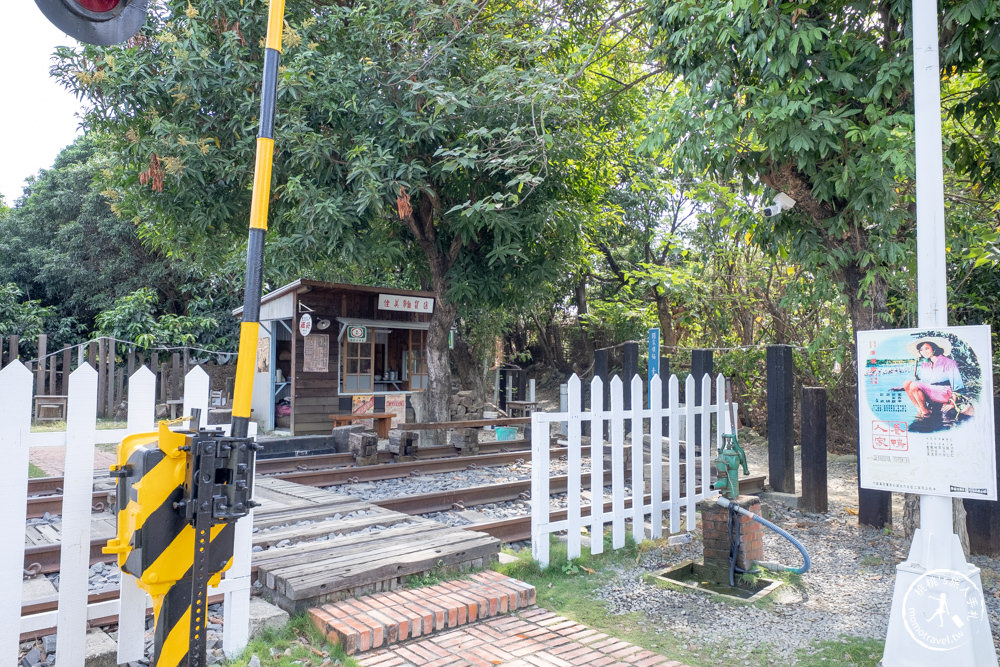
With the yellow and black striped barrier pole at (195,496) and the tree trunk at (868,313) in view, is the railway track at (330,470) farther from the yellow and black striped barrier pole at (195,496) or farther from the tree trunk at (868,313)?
the tree trunk at (868,313)

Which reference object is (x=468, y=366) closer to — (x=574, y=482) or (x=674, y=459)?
(x=674, y=459)

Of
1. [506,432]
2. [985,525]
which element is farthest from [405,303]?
[985,525]

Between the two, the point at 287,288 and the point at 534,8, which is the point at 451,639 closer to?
the point at 534,8

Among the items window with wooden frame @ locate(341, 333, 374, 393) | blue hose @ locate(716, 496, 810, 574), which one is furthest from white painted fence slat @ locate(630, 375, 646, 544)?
window with wooden frame @ locate(341, 333, 374, 393)

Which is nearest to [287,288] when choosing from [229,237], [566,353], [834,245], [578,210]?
[229,237]

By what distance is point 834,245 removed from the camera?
6.60 metres

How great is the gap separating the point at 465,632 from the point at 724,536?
2.46 meters

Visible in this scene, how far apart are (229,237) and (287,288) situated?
1606mm

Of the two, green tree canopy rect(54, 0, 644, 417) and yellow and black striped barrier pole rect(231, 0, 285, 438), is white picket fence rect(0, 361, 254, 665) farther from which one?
green tree canopy rect(54, 0, 644, 417)

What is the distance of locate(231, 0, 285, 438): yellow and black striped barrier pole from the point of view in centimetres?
257

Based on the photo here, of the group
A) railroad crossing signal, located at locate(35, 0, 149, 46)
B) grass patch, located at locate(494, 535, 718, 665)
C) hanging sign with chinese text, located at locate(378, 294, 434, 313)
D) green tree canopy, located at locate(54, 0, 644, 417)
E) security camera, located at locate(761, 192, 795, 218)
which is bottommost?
grass patch, located at locate(494, 535, 718, 665)

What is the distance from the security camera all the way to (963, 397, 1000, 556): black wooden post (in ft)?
8.31

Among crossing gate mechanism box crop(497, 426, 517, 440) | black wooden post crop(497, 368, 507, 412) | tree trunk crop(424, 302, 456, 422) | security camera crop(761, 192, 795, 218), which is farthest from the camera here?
black wooden post crop(497, 368, 507, 412)

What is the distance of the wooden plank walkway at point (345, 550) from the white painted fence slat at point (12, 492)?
1420 millimetres
